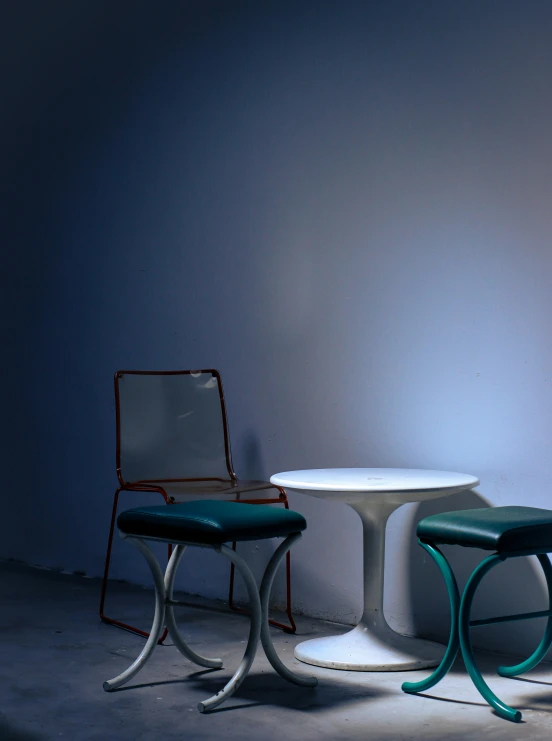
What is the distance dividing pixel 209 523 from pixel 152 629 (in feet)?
1.60

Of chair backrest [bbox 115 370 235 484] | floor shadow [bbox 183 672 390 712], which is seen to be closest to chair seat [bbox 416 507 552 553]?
floor shadow [bbox 183 672 390 712]

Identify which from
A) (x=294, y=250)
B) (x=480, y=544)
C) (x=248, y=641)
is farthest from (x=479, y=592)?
(x=294, y=250)

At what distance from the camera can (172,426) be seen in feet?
12.9

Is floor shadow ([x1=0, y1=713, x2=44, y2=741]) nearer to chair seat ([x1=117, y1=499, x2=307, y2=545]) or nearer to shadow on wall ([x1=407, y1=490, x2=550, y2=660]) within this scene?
chair seat ([x1=117, y1=499, x2=307, y2=545])

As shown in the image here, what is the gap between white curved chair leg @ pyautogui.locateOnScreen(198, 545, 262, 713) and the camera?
2.63 metres

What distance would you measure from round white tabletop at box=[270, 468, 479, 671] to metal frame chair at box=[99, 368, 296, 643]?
1.10ft

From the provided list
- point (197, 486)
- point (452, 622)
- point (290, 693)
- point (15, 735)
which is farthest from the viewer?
point (197, 486)

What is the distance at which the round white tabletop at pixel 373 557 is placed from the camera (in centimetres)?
293

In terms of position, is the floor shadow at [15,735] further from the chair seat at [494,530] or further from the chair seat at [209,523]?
the chair seat at [494,530]

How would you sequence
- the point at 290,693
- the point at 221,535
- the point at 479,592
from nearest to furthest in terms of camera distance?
the point at 221,535
the point at 290,693
the point at 479,592

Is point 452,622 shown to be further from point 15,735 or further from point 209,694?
point 15,735

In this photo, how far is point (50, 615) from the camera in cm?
385

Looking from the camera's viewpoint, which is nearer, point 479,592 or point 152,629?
point 152,629

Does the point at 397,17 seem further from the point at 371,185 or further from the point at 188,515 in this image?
the point at 188,515
